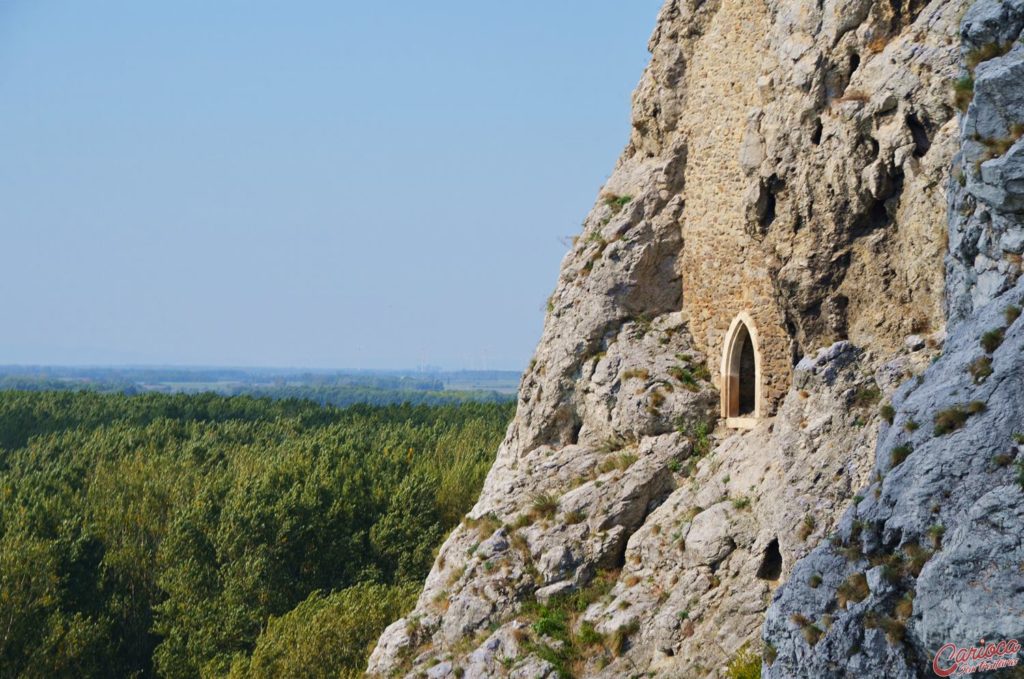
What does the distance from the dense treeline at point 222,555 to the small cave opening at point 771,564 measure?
18194 millimetres

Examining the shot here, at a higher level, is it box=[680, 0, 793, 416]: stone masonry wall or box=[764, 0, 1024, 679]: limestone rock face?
box=[680, 0, 793, 416]: stone masonry wall

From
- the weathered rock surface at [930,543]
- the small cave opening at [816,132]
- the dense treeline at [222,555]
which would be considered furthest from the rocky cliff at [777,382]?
the dense treeline at [222,555]

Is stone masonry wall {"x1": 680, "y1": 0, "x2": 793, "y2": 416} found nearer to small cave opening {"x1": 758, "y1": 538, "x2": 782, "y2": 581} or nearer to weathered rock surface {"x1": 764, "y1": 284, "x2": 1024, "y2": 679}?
small cave opening {"x1": 758, "y1": 538, "x2": 782, "y2": 581}

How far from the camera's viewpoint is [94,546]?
A: 47.7 m

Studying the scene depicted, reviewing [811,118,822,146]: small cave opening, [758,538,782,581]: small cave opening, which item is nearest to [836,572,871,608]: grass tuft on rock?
[758,538,782,581]: small cave opening

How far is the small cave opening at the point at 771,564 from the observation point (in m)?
21.7

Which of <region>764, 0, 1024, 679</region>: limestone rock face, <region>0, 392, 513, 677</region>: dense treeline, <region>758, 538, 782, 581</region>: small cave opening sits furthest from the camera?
<region>0, 392, 513, 677</region>: dense treeline

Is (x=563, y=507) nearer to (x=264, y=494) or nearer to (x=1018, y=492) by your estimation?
(x=1018, y=492)

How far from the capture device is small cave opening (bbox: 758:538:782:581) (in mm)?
21672

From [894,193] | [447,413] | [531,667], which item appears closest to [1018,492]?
[894,193]

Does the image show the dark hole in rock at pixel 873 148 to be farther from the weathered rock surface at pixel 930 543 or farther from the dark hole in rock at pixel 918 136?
the weathered rock surface at pixel 930 543

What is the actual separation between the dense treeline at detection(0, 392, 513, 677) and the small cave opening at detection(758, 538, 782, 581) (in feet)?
59.7

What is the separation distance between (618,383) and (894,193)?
326 inches

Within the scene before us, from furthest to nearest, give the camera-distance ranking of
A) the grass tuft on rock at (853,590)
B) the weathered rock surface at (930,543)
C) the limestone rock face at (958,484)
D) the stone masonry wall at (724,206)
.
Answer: the stone masonry wall at (724,206) → the grass tuft on rock at (853,590) → the limestone rock face at (958,484) → the weathered rock surface at (930,543)
